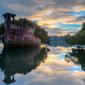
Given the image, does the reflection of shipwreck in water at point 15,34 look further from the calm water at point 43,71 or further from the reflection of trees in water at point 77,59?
the calm water at point 43,71

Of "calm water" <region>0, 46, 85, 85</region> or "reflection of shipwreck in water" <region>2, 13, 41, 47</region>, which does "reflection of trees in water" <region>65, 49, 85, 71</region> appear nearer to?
"calm water" <region>0, 46, 85, 85</region>

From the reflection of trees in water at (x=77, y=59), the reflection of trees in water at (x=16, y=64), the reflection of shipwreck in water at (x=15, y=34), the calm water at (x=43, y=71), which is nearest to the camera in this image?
the calm water at (x=43, y=71)

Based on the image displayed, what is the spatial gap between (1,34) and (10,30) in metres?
8.04

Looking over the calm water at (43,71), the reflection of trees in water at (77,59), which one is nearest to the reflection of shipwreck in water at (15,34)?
the reflection of trees in water at (77,59)

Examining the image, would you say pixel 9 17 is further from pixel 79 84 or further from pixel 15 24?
pixel 79 84

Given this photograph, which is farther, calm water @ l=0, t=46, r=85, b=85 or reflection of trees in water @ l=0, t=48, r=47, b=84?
reflection of trees in water @ l=0, t=48, r=47, b=84

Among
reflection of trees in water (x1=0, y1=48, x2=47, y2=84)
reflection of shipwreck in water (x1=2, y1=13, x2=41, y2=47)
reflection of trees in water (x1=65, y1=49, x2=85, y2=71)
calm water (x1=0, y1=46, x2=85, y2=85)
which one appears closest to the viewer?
calm water (x1=0, y1=46, x2=85, y2=85)

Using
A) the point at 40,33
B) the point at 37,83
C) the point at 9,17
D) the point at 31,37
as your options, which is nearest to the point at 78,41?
the point at 31,37

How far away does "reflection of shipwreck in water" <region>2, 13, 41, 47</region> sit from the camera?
255 feet

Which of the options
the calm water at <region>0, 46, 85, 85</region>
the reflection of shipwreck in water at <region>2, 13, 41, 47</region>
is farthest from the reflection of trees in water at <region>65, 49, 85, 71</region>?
the reflection of shipwreck in water at <region>2, 13, 41, 47</region>

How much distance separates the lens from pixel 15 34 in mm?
80375

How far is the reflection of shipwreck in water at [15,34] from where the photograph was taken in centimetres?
7781

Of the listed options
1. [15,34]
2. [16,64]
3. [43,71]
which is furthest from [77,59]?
[15,34]

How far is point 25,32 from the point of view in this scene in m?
83.6
